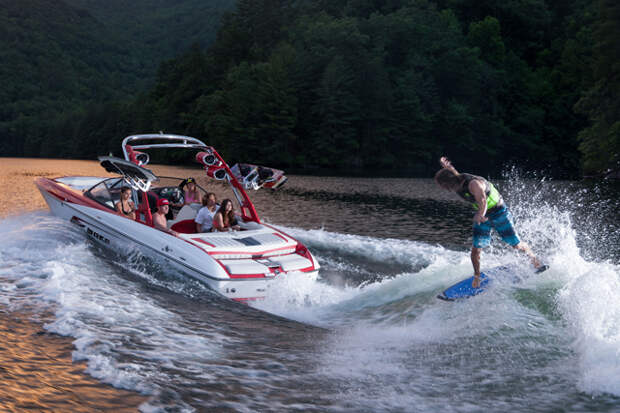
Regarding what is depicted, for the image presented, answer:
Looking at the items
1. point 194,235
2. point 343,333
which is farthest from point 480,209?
point 194,235

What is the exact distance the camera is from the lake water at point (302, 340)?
181 inches

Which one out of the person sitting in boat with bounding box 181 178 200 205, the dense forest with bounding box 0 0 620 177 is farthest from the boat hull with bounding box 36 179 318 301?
the dense forest with bounding box 0 0 620 177

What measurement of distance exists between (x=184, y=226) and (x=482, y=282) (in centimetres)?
587

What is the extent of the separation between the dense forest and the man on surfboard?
38337 mm

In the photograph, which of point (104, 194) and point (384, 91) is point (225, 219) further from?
point (384, 91)

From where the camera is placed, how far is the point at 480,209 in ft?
22.5

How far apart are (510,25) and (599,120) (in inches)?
2214

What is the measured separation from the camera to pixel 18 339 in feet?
18.4

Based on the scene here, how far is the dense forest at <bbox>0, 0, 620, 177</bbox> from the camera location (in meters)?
60.4

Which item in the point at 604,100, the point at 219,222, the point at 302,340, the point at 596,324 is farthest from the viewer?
the point at 604,100

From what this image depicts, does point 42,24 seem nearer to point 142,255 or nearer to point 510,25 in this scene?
point 510,25

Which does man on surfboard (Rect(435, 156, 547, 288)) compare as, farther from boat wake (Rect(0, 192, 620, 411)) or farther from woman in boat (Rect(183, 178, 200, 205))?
woman in boat (Rect(183, 178, 200, 205))

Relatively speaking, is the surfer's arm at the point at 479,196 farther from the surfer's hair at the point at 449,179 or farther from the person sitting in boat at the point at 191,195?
the person sitting in boat at the point at 191,195

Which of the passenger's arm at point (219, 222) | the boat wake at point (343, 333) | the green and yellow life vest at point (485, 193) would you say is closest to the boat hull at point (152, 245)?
the boat wake at point (343, 333)
